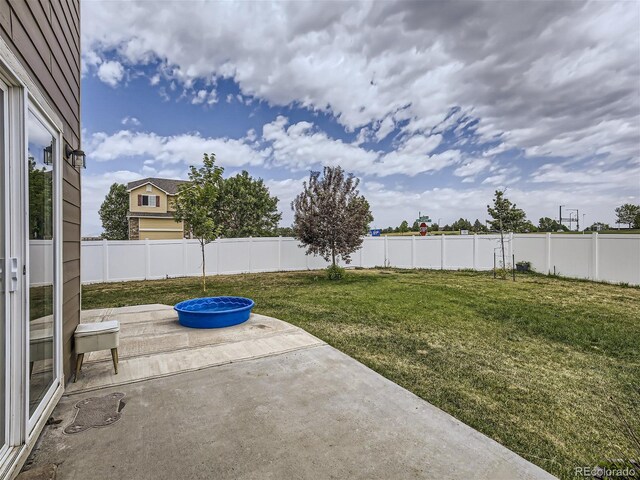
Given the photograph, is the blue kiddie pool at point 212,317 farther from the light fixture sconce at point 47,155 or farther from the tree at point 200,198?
the tree at point 200,198

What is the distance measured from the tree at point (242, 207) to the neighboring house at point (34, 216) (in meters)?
20.0

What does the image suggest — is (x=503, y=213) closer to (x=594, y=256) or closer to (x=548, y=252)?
(x=548, y=252)

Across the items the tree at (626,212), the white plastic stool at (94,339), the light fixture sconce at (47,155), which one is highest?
the tree at (626,212)

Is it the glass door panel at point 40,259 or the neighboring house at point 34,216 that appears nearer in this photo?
the neighboring house at point 34,216

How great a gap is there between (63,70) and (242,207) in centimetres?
2126

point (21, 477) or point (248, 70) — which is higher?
point (248, 70)

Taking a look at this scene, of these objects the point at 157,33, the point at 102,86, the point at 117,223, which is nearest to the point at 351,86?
the point at 157,33

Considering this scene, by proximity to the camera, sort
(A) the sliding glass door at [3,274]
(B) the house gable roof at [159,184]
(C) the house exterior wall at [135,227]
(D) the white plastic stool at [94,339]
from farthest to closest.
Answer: (B) the house gable roof at [159,184]
(C) the house exterior wall at [135,227]
(D) the white plastic stool at [94,339]
(A) the sliding glass door at [3,274]

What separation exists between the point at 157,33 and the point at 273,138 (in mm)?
6701

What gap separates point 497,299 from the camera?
7586 mm

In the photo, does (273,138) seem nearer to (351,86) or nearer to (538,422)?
(351,86)

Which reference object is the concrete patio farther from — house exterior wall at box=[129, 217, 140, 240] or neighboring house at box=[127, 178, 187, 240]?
house exterior wall at box=[129, 217, 140, 240]

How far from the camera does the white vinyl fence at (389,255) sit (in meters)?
10.2

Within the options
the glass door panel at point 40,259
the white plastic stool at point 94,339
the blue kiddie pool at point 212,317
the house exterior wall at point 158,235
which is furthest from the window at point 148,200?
the glass door panel at point 40,259
